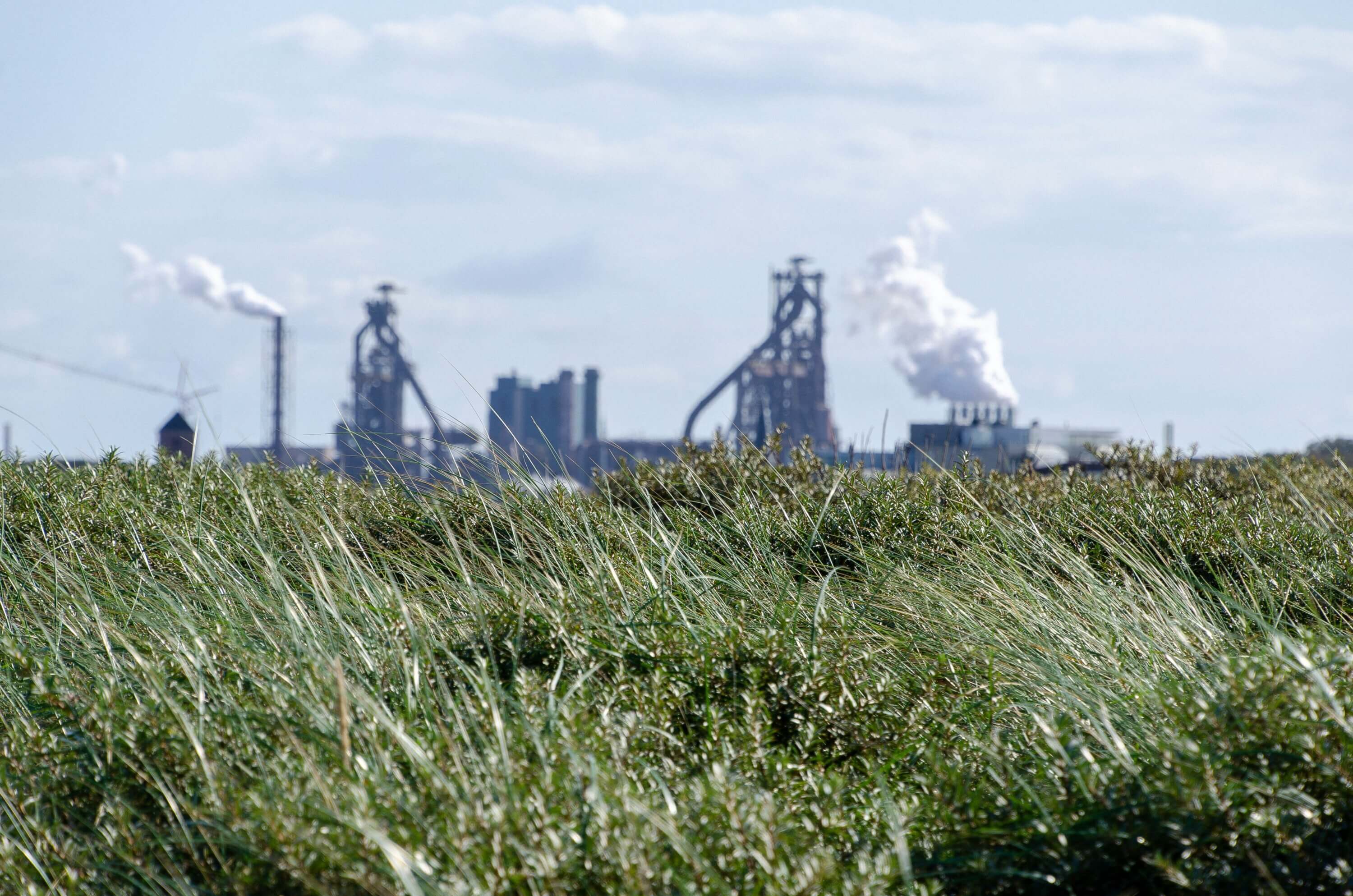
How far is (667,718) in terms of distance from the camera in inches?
116

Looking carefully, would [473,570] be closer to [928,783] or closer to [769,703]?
[769,703]

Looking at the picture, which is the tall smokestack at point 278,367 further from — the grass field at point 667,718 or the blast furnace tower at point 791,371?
the grass field at point 667,718

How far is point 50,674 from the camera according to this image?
307 centimetres

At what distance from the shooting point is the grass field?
2.24 metres

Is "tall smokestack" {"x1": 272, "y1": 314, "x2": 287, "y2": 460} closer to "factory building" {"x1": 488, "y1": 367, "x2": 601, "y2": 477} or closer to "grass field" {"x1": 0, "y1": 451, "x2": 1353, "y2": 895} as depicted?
"factory building" {"x1": 488, "y1": 367, "x2": 601, "y2": 477}

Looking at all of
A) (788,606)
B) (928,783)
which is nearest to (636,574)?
(788,606)

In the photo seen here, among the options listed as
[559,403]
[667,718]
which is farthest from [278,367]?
[667,718]

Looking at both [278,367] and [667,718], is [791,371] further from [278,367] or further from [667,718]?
[667,718]

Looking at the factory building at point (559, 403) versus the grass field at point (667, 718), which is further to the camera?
the factory building at point (559, 403)

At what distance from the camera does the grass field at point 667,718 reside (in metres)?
2.24

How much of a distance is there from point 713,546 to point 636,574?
1.01 metres

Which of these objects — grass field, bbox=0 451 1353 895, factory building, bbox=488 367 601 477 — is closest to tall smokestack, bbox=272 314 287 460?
factory building, bbox=488 367 601 477

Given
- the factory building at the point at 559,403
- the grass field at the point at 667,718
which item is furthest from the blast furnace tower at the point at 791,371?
the grass field at the point at 667,718

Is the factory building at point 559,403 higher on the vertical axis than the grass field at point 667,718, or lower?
higher
